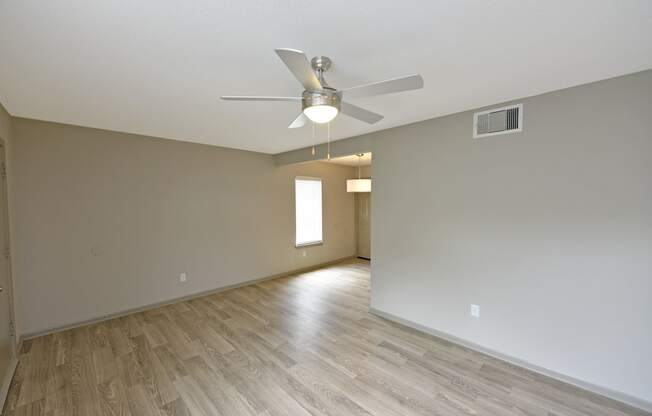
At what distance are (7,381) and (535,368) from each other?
4474mm

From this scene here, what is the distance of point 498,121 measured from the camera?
8.05ft

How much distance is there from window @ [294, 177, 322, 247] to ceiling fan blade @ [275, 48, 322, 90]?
4.08 meters

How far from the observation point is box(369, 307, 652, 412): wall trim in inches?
75.5

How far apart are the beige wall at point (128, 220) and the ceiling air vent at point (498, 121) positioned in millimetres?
3551

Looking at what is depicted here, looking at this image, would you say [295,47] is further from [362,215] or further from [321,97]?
[362,215]

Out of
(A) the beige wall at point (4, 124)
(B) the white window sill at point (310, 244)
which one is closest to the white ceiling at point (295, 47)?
(A) the beige wall at point (4, 124)

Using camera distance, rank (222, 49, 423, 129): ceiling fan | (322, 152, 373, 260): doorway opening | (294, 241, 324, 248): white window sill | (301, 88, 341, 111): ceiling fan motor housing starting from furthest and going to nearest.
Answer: (322, 152, 373, 260): doorway opening < (294, 241, 324, 248): white window sill < (301, 88, 341, 111): ceiling fan motor housing < (222, 49, 423, 129): ceiling fan

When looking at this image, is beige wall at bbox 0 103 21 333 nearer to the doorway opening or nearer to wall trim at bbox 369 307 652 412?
wall trim at bbox 369 307 652 412

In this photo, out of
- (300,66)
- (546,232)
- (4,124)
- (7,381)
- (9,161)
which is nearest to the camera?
(300,66)

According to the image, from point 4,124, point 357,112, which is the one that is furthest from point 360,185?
point 4,124

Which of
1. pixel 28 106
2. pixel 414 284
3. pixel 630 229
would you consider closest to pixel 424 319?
pixel 414 284

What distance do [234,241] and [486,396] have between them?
3895 millimetres

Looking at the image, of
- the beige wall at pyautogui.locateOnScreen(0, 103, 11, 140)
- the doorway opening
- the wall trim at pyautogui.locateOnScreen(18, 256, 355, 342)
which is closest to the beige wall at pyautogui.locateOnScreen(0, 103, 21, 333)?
the beige wall at pyautogui.locateOnScreen(0, 103, 11, 140)

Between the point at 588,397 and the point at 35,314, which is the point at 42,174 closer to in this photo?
the point at 35,314
